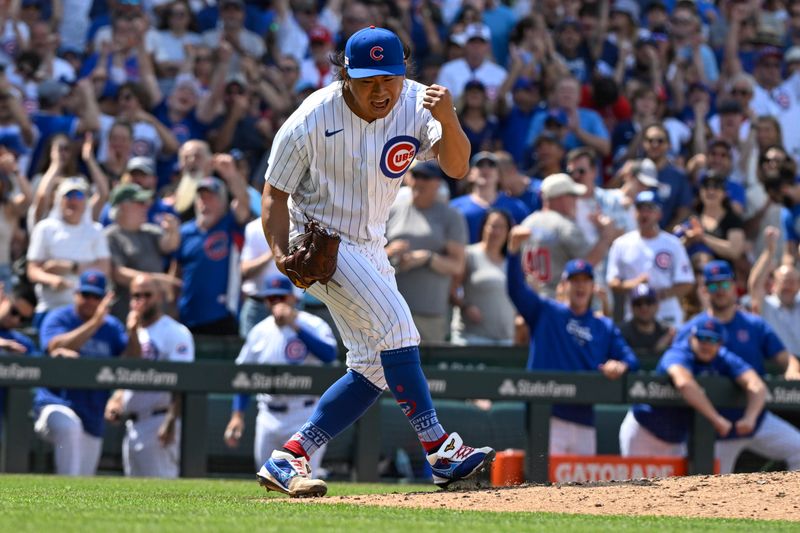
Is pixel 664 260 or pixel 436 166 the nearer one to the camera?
pixel 664 260

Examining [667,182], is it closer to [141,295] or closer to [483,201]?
[483,201]

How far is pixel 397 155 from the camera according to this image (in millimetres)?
5715

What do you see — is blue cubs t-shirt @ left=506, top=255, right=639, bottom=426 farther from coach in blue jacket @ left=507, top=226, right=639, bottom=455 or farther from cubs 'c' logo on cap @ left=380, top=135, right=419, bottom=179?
cubs 'c' logo on cap @ left=380, top=135, right=419, bottom=179

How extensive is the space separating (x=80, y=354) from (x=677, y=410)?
13.6ft

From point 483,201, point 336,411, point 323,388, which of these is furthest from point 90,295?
point 336,411

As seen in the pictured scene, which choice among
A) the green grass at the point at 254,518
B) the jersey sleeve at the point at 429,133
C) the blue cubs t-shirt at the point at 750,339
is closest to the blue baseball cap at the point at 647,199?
the blue cubs t-shirt at the point at 750,339

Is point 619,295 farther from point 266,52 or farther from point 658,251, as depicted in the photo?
point 266,52

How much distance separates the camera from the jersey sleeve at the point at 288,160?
18.5 feet

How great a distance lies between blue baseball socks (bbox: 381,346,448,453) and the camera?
18.9 ft

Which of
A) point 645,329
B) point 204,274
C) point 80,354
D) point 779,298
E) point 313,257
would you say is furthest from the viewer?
point 779,298

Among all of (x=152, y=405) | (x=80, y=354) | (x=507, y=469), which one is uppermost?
(x=80, y=354)

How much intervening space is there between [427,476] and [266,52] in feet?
21.2

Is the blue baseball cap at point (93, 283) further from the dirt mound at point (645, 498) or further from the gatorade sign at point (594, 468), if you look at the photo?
the dirt mound at point (645, 498)

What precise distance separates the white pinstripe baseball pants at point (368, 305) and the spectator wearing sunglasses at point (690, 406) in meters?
4.21
